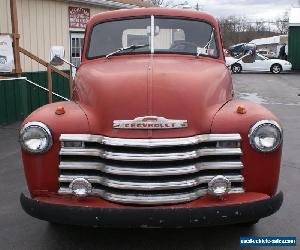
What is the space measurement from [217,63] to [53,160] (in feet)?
7.05

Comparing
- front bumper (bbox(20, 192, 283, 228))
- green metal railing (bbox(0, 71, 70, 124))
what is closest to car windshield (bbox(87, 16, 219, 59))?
front bumper (bbox(20, 192, 283, 228))

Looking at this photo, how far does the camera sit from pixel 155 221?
3.28 metres

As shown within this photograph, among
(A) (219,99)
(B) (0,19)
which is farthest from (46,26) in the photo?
(A) (219,99)

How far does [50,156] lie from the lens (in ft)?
11.7

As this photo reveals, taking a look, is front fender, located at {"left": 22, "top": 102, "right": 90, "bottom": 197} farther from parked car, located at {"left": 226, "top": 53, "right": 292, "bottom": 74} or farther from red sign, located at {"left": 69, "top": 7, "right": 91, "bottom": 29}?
parked car, located at {"left": 226, "top": 53, "right": 292, "bottom": 74}

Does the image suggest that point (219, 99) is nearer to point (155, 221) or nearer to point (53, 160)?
point (155, 221)

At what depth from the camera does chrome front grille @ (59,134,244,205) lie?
11.0 feet

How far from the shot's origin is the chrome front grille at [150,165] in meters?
3.36

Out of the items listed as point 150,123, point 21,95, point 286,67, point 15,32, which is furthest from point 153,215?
point 286,67

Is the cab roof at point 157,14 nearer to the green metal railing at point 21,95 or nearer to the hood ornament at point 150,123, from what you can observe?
the hood ornament at point 150,123

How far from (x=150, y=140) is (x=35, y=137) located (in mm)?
950

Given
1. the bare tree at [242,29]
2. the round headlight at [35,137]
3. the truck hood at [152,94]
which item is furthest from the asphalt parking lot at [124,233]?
the bare tree at [242,29]

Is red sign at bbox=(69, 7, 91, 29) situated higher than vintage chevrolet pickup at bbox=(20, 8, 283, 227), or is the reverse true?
red sign at bbox=(69, 7, 91, 29)

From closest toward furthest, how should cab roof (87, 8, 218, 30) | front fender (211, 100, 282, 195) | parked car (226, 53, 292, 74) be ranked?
front fender (211, 100, 282, 195) < cab roof (87, 8, 218, 30) < parked car (226, 53, 292, 74)
